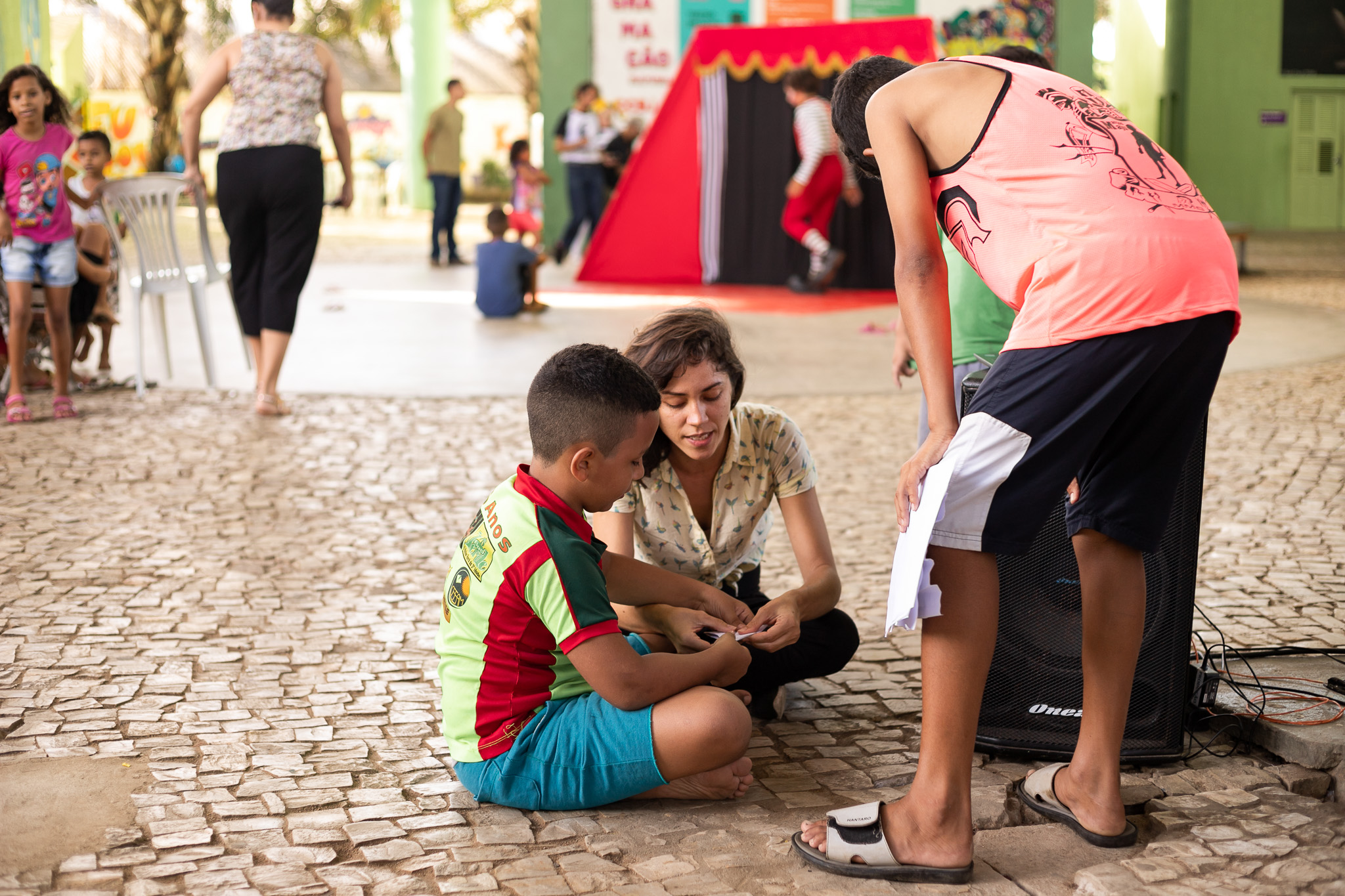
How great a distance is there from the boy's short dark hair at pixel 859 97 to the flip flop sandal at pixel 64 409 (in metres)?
4.85

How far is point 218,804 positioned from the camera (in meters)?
2.37

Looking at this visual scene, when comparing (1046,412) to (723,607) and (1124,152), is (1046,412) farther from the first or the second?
(723,607)

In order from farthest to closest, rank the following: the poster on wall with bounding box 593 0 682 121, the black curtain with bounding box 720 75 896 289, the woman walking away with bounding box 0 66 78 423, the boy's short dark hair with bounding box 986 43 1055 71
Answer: the poster on wall with bounding box 593 0 682 121
the black curtain with bounding box 720 75 896 289
the woman walking away with bounding box 0 66 78 423
the boy's short dark hair with bounding box 986 43 1055 71

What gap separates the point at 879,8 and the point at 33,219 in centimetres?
1073

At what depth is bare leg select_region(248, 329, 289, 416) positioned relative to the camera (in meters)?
6.04

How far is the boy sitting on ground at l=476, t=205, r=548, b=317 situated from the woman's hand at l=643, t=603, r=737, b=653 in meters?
7.29

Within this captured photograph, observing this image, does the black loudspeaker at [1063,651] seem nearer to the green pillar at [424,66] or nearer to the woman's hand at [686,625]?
the woman's hand at [686,625]

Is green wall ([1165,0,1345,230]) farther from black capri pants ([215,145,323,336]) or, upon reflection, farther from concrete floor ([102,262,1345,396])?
black capri pants ([215,145,323,336])

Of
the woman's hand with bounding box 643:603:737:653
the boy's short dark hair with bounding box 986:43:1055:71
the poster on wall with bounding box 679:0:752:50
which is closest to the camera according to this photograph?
the woman's hand with bounding box 643:603:737:653

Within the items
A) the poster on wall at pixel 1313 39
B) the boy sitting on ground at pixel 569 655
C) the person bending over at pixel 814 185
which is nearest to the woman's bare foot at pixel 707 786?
the boy sitting on ground at pixel 569 655

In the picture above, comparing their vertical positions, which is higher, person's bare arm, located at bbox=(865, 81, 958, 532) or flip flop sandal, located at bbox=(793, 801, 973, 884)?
person's bare arm, located at bbox=(865, 81, 958, 532)

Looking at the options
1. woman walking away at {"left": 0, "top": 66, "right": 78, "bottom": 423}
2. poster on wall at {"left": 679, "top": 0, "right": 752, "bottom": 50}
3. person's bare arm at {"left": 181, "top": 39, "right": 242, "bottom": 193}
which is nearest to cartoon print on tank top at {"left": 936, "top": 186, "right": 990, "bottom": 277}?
person's bare arm at {"left": 181, "top": 39, "right": 242, "bottom": 193}

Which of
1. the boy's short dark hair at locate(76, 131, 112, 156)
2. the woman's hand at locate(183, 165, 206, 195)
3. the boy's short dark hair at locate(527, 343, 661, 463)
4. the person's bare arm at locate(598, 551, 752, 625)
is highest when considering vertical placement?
the boy's short dark hair at locate(76, 131, 112, 156)

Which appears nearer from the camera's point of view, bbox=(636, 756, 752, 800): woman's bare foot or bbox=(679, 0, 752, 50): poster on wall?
bbox=(636, 756, 752, 800): woman's bare foot
